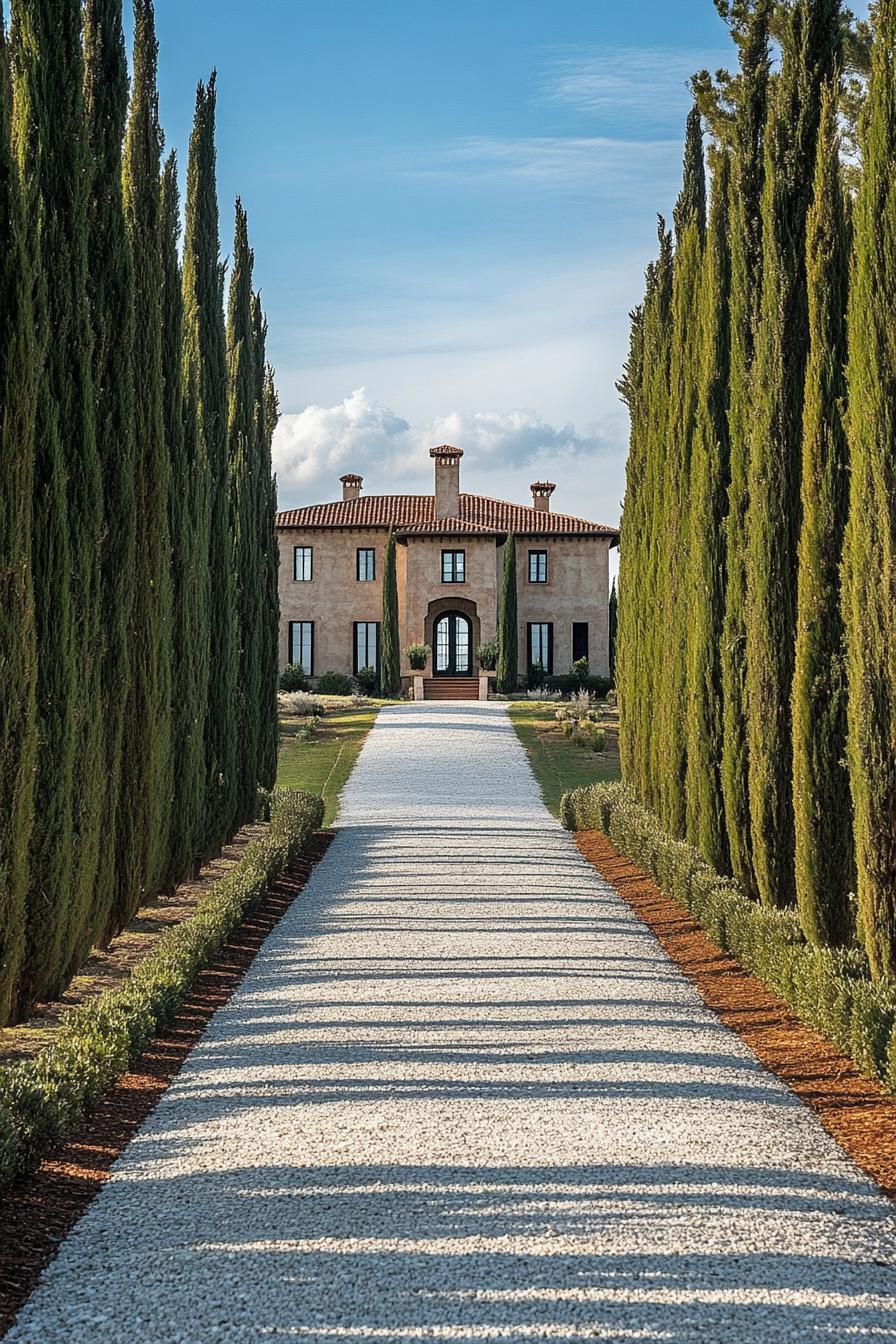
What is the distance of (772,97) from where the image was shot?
30.9 ft

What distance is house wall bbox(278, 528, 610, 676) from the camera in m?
42.3

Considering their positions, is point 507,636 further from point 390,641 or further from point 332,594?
point 332,594

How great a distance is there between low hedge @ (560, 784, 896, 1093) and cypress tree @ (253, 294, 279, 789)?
17.3 feet

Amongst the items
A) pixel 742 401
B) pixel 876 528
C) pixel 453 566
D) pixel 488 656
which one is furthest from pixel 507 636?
pixel 876 528

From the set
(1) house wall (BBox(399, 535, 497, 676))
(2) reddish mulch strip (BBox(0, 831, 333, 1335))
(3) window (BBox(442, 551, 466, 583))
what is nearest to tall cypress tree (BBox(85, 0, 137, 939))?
(2) reddish mulch strip (BBox(0, 831, 333, 1335))

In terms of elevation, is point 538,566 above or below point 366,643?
above

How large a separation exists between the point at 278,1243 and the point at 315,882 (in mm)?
8413

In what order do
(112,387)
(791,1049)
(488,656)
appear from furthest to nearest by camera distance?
(488,656)
(112,387)
(791,1049)

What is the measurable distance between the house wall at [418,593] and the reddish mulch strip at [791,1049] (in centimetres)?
3145

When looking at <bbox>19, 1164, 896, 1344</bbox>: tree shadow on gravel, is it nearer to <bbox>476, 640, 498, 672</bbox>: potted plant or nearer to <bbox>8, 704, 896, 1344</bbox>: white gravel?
<bbox>8, 704, 896, 1344</bbox>: white gravel

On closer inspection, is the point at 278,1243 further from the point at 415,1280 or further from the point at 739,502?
the point at 739,502

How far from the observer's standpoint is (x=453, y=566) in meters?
42.2

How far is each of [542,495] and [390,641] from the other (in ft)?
30.5

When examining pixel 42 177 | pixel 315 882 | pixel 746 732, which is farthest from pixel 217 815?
pixel 42 177
